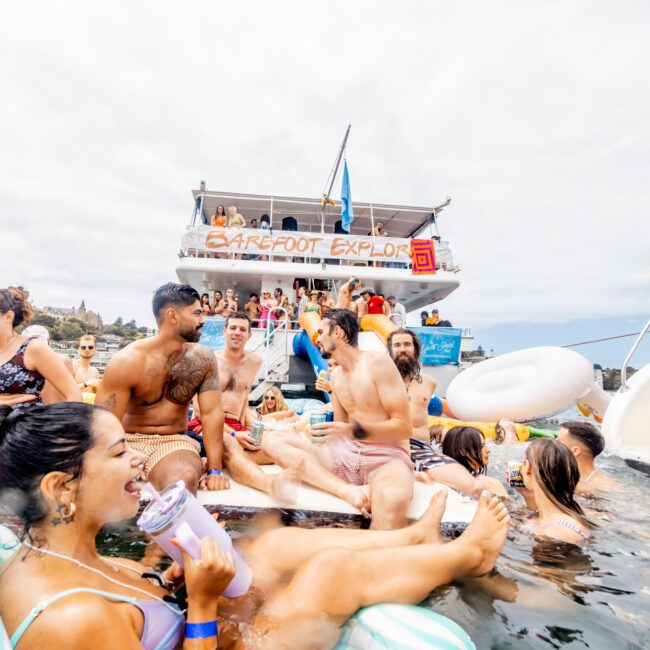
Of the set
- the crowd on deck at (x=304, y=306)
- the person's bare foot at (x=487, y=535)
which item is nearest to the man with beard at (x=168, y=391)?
the person's bare foot at (x=487, y=535)

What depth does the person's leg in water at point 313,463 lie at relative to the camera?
279 cm

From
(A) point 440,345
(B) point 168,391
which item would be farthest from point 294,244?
(B) point 168,391

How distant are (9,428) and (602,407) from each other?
30.8ft

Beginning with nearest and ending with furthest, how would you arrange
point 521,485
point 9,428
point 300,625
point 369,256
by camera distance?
point 9,428, point 300,625, point 521,485, point 369,256

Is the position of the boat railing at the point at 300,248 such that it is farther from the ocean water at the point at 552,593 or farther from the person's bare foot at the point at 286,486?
the ocean water at the point at 552,593

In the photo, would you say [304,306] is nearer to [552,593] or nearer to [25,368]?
[25,368]

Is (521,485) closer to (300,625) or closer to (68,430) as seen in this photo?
(300,625)

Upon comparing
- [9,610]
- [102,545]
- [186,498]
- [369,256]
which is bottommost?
[102,545]

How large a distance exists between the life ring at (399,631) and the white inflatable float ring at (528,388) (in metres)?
6.53

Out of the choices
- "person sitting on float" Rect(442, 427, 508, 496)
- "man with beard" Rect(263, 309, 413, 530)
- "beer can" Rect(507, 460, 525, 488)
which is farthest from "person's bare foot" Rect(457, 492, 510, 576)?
"person sitting on float" Rect(442, 427, 508, 496)

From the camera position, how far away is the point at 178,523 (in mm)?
1325

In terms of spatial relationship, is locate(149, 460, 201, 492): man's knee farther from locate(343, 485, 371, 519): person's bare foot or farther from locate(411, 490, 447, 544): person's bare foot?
locate(411, 490, 447, 544): person's bare foot

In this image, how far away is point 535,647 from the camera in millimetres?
1742

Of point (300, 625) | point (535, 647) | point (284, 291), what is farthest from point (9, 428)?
point (284, 291)
